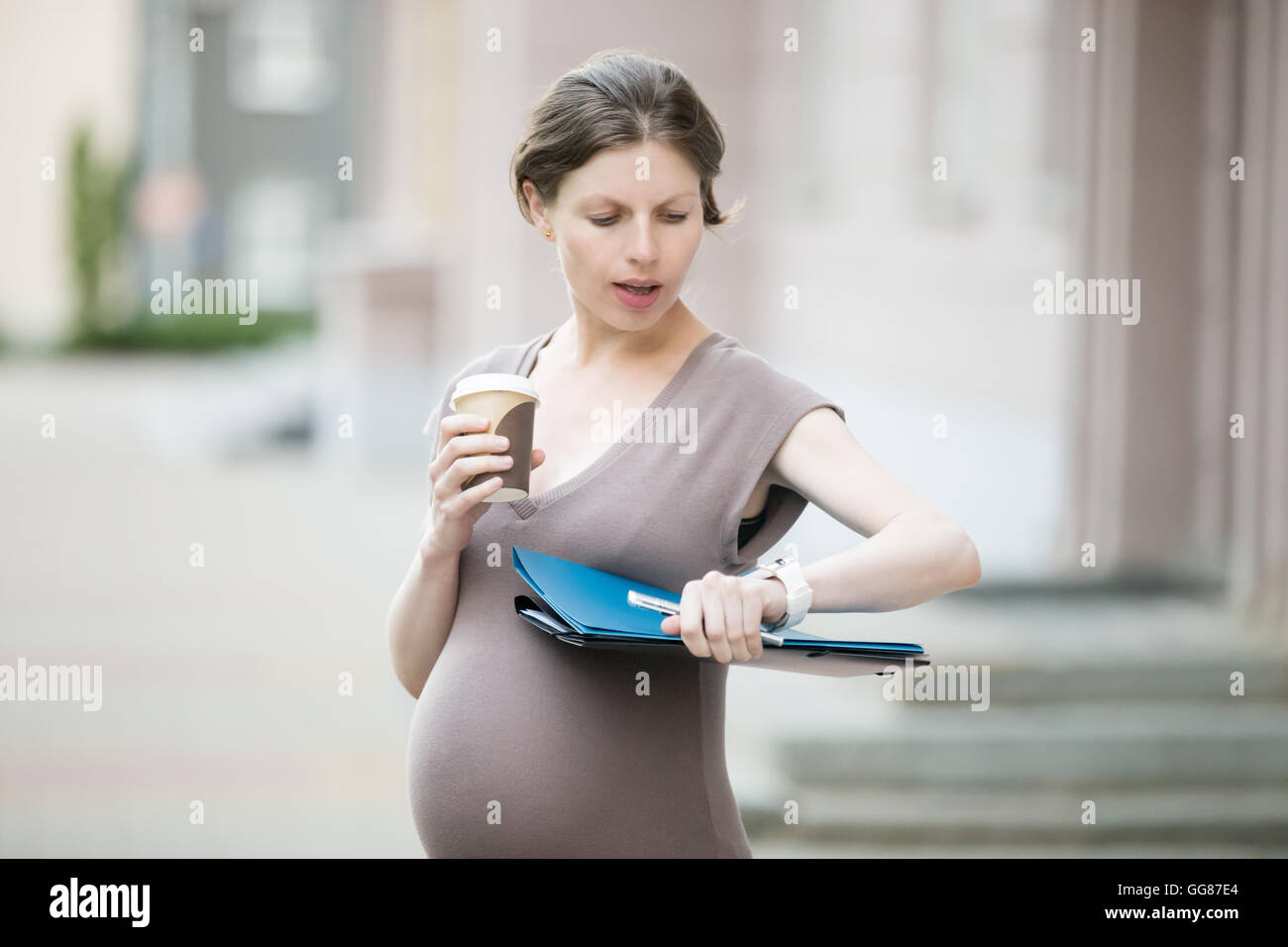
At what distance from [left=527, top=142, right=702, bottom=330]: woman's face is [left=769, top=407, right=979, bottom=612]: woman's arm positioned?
25cm

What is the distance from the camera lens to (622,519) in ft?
5.70

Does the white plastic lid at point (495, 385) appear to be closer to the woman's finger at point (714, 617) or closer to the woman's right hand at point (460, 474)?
the woman's right hand at point (460, 474)

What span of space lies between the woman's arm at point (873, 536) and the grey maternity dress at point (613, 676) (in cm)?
5

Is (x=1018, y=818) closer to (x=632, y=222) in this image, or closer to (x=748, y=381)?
(x=748, y=381)

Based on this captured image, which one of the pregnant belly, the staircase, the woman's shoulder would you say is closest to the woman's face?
the woman's shoulder

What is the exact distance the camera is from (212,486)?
12.1 m

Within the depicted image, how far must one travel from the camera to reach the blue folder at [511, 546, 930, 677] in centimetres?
159

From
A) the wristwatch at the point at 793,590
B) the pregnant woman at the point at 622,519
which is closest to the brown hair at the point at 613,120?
the pregnant woman at the point at 622,519

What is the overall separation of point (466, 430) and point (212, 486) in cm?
1095

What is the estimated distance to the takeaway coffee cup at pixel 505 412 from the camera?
166 cm

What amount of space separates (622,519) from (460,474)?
21cm

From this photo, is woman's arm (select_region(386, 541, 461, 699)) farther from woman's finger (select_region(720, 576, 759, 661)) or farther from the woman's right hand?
woman's finger (select_region(720, 576, 759, 661))
